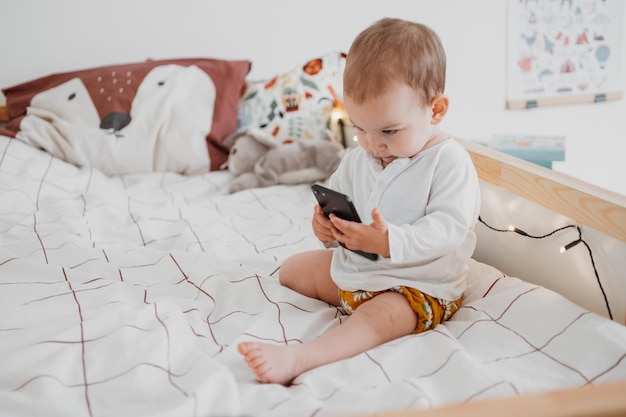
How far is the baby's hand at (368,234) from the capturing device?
0.83 metres

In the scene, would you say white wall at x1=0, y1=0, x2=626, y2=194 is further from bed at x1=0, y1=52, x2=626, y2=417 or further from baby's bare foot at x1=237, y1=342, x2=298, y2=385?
baby's bare foot at x1=237, y1=342, x2=298, y2=385

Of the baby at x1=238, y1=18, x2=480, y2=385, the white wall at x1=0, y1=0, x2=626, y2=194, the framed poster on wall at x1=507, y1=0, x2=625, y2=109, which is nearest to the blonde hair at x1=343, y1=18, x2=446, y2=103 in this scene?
the baby at x1=238, y1=18, x2=480, y2=385

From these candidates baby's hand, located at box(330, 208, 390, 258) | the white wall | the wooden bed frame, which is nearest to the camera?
the wooden bed frame

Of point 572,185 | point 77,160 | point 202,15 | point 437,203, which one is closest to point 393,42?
point 437,203

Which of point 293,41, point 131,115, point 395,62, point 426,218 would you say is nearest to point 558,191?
point 426,218

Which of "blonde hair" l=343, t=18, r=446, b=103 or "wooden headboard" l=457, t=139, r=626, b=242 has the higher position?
"blonde hair" l=343, t=18, r=446, b=103

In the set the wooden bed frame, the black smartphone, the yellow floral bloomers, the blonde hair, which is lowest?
the yellow floral bloomers

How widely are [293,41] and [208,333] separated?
5.08 feet

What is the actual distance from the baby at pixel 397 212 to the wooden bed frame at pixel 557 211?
5.4 inches

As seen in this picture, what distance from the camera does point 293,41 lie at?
2217 mm

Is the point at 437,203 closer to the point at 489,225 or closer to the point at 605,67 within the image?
the point at 489,225

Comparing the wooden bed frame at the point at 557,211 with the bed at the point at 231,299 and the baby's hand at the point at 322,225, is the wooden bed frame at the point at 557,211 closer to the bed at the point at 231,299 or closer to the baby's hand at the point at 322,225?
the bed at the point at 231,299

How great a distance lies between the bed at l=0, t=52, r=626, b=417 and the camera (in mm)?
708

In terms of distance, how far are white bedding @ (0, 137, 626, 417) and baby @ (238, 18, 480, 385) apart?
0.11ft
